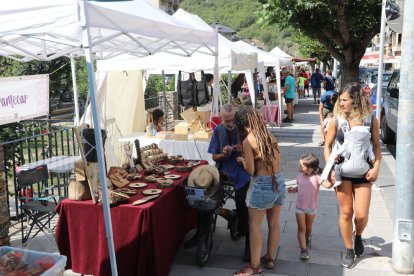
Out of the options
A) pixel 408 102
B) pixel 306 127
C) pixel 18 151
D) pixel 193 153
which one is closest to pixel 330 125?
pixel 408 102

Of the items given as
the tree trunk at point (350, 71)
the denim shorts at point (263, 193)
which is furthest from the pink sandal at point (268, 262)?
the tree trunk at point (350, 71)

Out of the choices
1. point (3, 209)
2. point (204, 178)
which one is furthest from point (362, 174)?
point (3, 209)

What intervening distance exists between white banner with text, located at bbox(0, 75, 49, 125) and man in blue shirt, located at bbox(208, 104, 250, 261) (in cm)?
277

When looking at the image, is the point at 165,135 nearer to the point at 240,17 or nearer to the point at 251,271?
the point at 251,271

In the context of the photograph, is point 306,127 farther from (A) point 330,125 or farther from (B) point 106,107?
(A) point 330,125

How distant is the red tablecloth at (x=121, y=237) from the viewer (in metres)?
3.79

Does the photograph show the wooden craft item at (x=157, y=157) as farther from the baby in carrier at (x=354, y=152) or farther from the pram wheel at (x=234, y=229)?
the baby in carrier at (x=354, y=152)

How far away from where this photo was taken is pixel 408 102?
4016 mm

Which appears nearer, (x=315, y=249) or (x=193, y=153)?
(x=315, y=249)

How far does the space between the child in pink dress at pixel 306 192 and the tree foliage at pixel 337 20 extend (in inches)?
225

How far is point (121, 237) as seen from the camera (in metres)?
3.84

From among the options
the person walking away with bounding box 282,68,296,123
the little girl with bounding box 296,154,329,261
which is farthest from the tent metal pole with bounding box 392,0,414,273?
the person walking away with bounding box 282,68,296,123

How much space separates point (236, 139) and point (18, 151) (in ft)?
12.3

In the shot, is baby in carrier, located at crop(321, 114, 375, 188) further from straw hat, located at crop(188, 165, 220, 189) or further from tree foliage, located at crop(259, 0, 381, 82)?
tree foliage, located at crop(259, 0, 381, 82)
